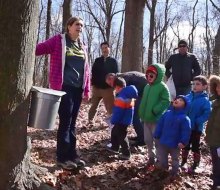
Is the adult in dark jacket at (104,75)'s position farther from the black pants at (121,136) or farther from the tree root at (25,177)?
the tree root at (25,177)

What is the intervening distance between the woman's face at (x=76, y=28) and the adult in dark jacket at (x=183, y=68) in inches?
121

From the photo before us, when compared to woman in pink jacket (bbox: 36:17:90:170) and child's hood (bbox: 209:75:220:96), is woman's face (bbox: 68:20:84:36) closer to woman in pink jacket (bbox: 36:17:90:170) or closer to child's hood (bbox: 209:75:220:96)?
woman in pink jacket (bbox: 36:17:90:170)

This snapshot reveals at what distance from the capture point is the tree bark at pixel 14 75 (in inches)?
146

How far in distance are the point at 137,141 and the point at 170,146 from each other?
173 centimetres

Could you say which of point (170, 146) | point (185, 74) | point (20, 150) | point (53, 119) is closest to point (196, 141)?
point (170, 146)

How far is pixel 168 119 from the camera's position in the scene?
5.39m

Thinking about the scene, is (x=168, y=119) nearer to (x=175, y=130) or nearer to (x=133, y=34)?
(x=175, y=130)

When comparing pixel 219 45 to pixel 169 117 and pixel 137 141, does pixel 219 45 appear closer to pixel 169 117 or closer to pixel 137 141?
pixel 137 141

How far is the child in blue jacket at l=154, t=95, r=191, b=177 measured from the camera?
5.29 meters

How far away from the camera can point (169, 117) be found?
212 inches

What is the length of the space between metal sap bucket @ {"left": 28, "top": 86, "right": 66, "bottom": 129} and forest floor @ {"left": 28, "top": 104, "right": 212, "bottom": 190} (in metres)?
0.78

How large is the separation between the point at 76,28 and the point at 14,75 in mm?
1406

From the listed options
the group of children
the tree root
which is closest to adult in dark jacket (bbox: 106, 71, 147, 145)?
the group of children

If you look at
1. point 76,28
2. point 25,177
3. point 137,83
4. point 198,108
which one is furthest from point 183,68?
point 25,177
